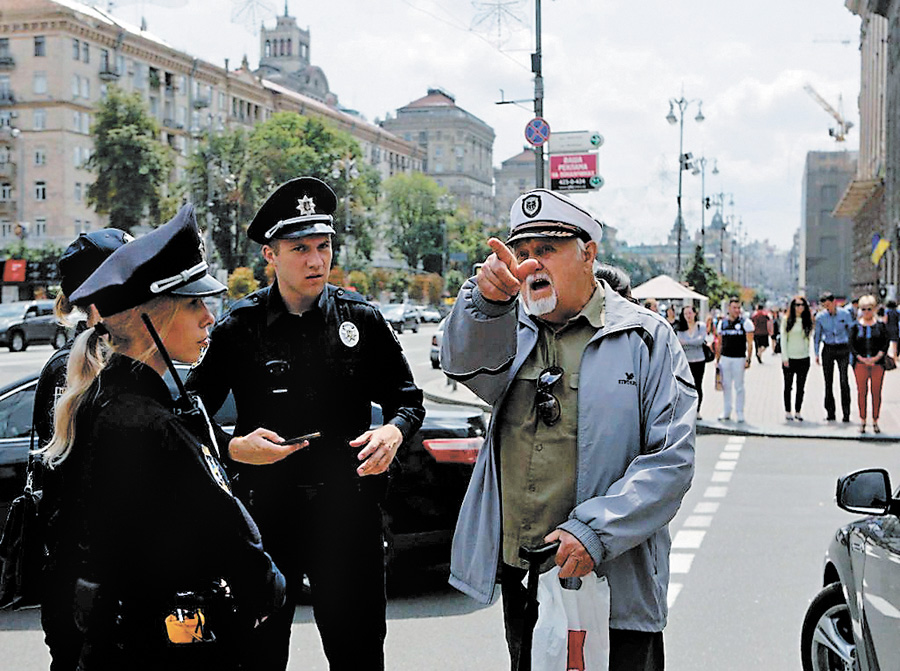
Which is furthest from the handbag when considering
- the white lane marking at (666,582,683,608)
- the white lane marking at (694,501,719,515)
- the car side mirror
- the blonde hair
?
the white lane marking at (694,501,719,515)

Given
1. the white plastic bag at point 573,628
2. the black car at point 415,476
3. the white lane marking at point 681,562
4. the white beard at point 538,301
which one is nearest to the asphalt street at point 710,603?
the white lane marking at point 681,562

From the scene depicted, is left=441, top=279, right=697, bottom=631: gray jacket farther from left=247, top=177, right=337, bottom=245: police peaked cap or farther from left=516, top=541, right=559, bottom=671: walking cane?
left=247, top=177, right=337, bottom=245: police peaked cap

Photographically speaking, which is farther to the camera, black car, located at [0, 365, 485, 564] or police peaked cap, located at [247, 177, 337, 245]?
black car, located at [0, 365, 485, 564]

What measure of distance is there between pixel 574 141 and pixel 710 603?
11788 mm

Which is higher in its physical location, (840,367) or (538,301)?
(538,301)

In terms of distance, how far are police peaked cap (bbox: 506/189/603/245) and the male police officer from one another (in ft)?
2.95

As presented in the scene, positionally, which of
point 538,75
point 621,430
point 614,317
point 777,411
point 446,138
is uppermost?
point 446,138

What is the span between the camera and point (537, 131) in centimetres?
1745

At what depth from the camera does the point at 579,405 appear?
3.03 m

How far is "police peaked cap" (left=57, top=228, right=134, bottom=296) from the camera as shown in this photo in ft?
11.7

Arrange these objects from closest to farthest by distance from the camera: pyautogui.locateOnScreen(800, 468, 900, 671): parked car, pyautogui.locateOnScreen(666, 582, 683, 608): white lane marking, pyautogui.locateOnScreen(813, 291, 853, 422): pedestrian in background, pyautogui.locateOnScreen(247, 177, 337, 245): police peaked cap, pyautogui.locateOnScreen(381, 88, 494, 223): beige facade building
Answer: pyautogui.locateOnScreen(800, 468, 900, 671): parked car, pyautogui.locateOnScreen(247, 177, 337, 245): police peaked cap, pyautogui.locateOnScreen(666, 582, 683, 608): white lane marking, pyautogui.locateOnScreen(813, 291, 853, 422): pedestrian in background, pyautogui.locateOnScreen(381, 88, 494, 223): beige facade building

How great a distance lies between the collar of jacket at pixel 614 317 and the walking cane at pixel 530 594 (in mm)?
589

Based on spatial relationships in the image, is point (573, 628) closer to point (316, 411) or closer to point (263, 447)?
point (263, 447)

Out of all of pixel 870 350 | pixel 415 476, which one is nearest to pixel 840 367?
pixel 870 350
